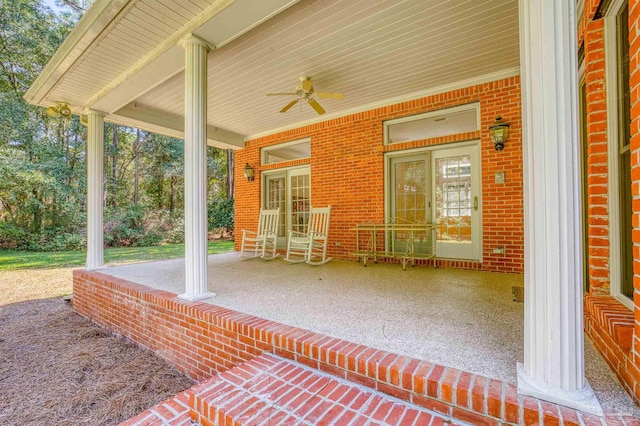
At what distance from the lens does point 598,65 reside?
1621 millimetres

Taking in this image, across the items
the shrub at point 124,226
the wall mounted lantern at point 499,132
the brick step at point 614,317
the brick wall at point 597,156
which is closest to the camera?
the brick step at point 614,317

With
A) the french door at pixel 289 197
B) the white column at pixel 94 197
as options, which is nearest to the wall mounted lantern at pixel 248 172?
the french door at pixel 289 197

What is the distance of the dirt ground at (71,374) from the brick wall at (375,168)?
10.9ft

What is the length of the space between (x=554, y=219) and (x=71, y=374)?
12.1 ft

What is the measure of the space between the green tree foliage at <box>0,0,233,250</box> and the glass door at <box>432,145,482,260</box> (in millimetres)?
Result: 10026

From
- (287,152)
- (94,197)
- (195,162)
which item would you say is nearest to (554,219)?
(195,162)

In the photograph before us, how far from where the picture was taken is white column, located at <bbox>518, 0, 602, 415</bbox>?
114cm

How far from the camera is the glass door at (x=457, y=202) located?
4.00 metres

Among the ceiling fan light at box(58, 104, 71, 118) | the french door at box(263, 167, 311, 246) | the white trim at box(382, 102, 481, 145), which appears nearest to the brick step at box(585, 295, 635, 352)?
the white trim at box(382, 102, 481, 145)

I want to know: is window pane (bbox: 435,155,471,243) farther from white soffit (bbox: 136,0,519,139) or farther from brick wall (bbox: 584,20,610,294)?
brick wall (bbox: 584,20,610,294)

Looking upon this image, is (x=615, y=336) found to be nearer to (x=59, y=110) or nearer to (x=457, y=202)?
(x=457, y=202)

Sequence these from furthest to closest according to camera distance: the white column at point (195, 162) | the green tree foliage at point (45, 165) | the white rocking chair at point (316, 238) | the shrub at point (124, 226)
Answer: the shrub at point (124, 226) → the green tree foliage at point (45, 165) → the white rocking chair at point (316, 238) → the white column at point (195, 162)

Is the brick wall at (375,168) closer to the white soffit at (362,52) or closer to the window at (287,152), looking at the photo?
the window at (287,152)

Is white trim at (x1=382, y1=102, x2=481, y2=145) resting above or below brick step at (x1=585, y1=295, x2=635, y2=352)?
above
